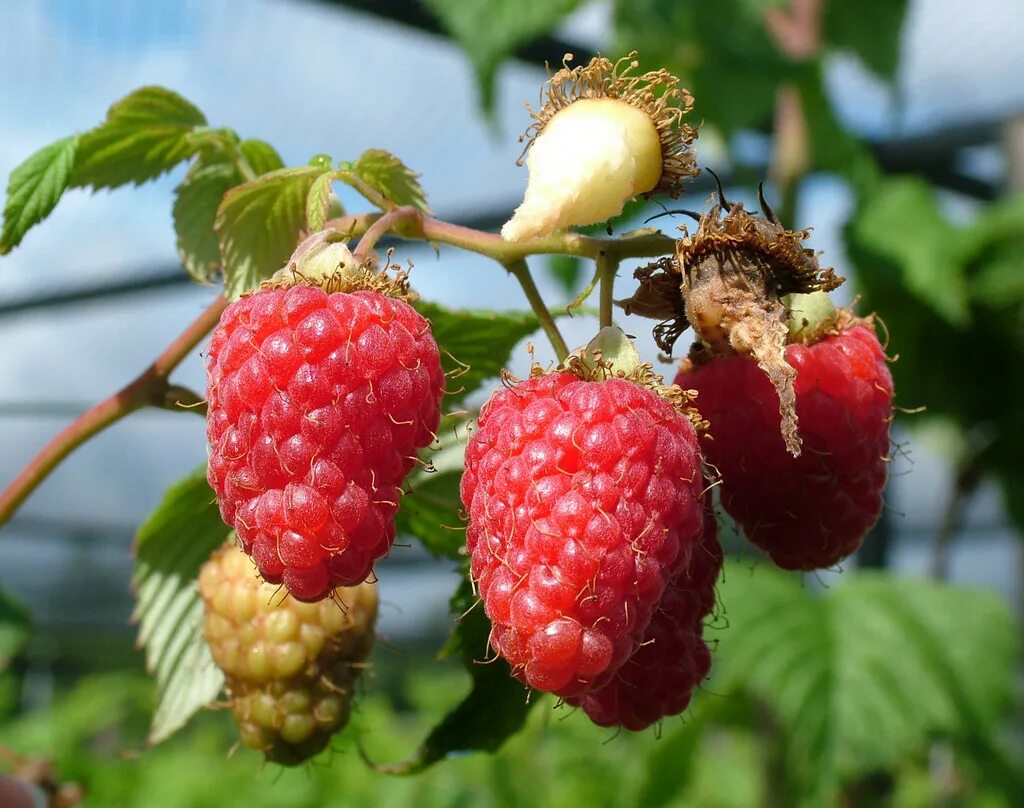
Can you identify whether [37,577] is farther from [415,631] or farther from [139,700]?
[139,700]

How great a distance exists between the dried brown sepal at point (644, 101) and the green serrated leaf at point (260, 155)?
0.30m

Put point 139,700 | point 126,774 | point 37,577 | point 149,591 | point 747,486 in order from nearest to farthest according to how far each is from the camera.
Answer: point 747,486
point 149,591
point 126,774
point 139,700
point 37,577

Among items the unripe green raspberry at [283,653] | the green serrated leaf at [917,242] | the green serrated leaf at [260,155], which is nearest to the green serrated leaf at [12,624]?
the unripe green raspberry at [283,653]

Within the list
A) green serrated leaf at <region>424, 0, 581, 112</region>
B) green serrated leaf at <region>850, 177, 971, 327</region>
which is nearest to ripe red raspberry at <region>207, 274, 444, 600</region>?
green serrated leaf at <region>424, 0, 581, 112</region>

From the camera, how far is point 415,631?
8.42 meters

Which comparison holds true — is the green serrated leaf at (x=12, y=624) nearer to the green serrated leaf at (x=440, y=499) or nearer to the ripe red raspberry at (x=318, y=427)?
the green serrated leaf at (x=440, y=499)

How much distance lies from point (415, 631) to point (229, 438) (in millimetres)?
8049

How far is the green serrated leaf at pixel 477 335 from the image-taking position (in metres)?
0.86

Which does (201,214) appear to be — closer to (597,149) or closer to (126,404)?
(126,404)

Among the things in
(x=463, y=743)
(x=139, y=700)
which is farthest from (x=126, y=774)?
(x=463, y=743)

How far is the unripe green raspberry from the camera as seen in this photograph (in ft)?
2.74

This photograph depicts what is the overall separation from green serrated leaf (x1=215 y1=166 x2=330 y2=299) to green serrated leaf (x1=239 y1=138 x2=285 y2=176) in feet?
0.40

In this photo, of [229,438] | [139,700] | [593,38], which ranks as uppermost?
[229,438]

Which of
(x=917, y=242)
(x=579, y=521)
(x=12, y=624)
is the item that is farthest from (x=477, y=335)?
(x=917, y=242)
